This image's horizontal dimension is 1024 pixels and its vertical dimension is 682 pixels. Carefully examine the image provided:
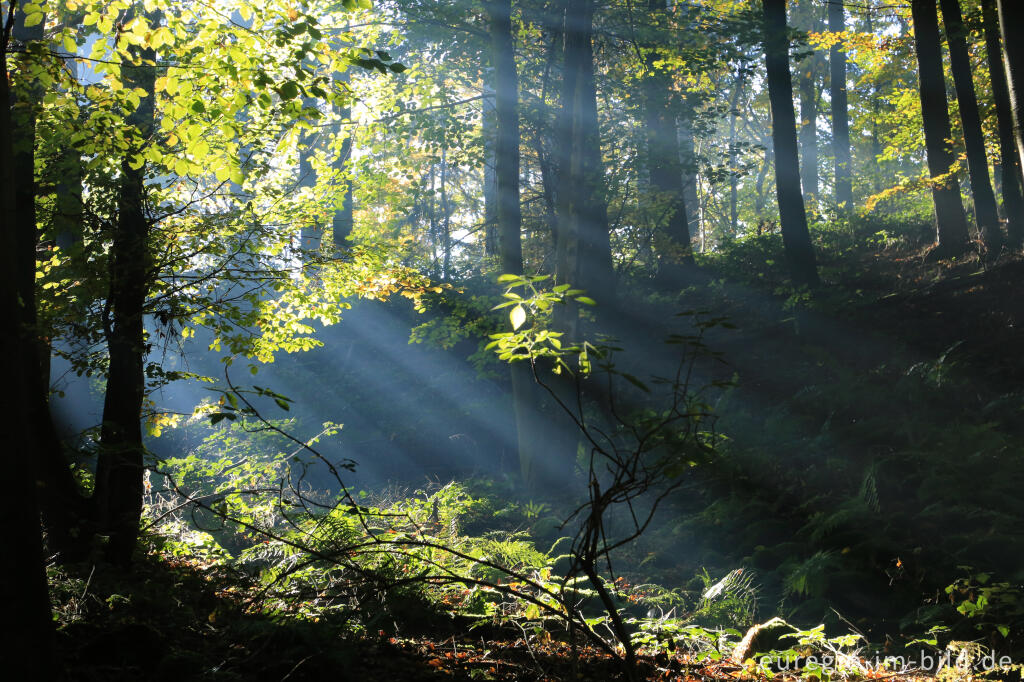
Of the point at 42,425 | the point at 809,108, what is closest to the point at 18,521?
the point at 42,425

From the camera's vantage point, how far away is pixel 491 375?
39.9 feet

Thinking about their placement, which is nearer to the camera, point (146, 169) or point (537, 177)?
point (146, 169)

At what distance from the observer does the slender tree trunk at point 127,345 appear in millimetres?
4801

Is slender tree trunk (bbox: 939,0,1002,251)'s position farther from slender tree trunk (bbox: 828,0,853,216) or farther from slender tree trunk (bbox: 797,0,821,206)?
slender tree trunk (bbox: 797,0,821,206)

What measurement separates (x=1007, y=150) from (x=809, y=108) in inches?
720

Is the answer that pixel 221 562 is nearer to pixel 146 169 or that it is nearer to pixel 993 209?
pixel 146 169

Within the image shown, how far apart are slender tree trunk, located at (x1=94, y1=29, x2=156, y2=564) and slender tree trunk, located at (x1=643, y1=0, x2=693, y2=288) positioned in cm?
861

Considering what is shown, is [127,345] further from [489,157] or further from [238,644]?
[489,157]

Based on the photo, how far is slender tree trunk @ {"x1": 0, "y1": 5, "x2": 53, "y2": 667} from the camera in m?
2.27

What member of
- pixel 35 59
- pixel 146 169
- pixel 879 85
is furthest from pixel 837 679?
pixel 879 85

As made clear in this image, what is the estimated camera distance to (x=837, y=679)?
347cm

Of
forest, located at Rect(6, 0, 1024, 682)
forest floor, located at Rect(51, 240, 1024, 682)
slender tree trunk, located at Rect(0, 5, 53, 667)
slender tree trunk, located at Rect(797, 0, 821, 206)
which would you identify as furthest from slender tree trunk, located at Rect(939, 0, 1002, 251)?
slender tree trunk, located at Rect(797, 0, 821, 206)

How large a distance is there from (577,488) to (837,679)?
630 centimetres

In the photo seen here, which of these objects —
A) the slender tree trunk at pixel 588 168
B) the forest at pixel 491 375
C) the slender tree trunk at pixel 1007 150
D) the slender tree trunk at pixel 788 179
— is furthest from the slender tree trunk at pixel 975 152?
the slender tree trunk at pixel 588 168
